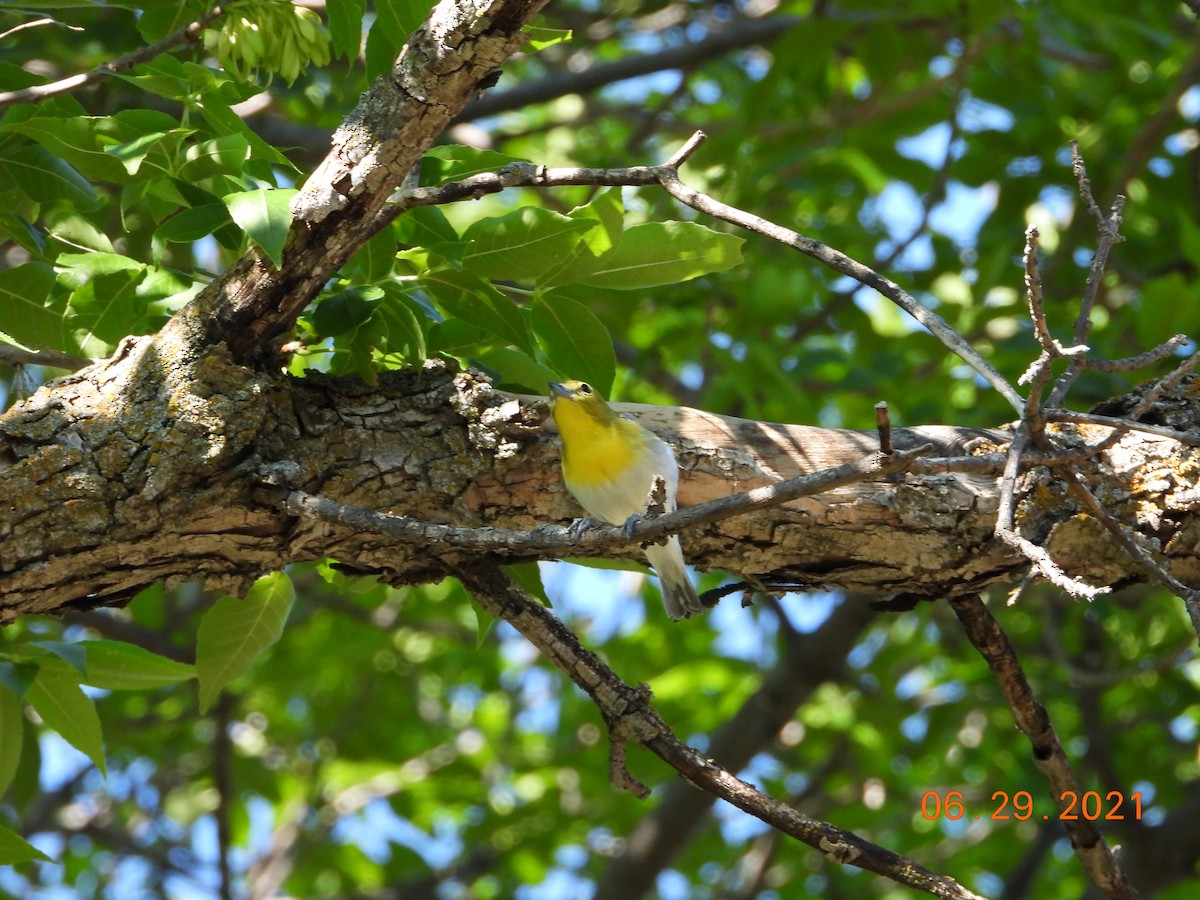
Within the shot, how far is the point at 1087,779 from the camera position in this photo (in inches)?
231

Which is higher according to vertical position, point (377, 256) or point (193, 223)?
point (377, 256)

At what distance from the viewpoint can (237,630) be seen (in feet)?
8.40

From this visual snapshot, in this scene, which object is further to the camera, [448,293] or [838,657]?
[838,657]

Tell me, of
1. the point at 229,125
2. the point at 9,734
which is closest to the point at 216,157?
the point at 229,125

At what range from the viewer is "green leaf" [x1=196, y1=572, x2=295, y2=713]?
8.31 ft

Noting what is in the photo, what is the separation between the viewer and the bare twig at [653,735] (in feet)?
7.15

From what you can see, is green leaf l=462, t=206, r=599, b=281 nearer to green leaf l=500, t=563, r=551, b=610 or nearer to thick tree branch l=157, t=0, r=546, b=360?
thick tree branch l=157, t=0, r=546, b=360

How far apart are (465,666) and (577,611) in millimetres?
1812

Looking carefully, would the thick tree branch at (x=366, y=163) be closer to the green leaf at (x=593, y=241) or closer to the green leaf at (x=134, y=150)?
the green leaf at (x=134, y=150)

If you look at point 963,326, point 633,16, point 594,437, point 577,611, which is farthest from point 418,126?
point 577,611

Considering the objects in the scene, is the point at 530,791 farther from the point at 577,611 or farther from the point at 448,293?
the point at 448,293

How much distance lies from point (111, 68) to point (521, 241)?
88 cm

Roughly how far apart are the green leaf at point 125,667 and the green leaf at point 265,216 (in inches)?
43.2

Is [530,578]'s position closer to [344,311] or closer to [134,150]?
[344,311]
